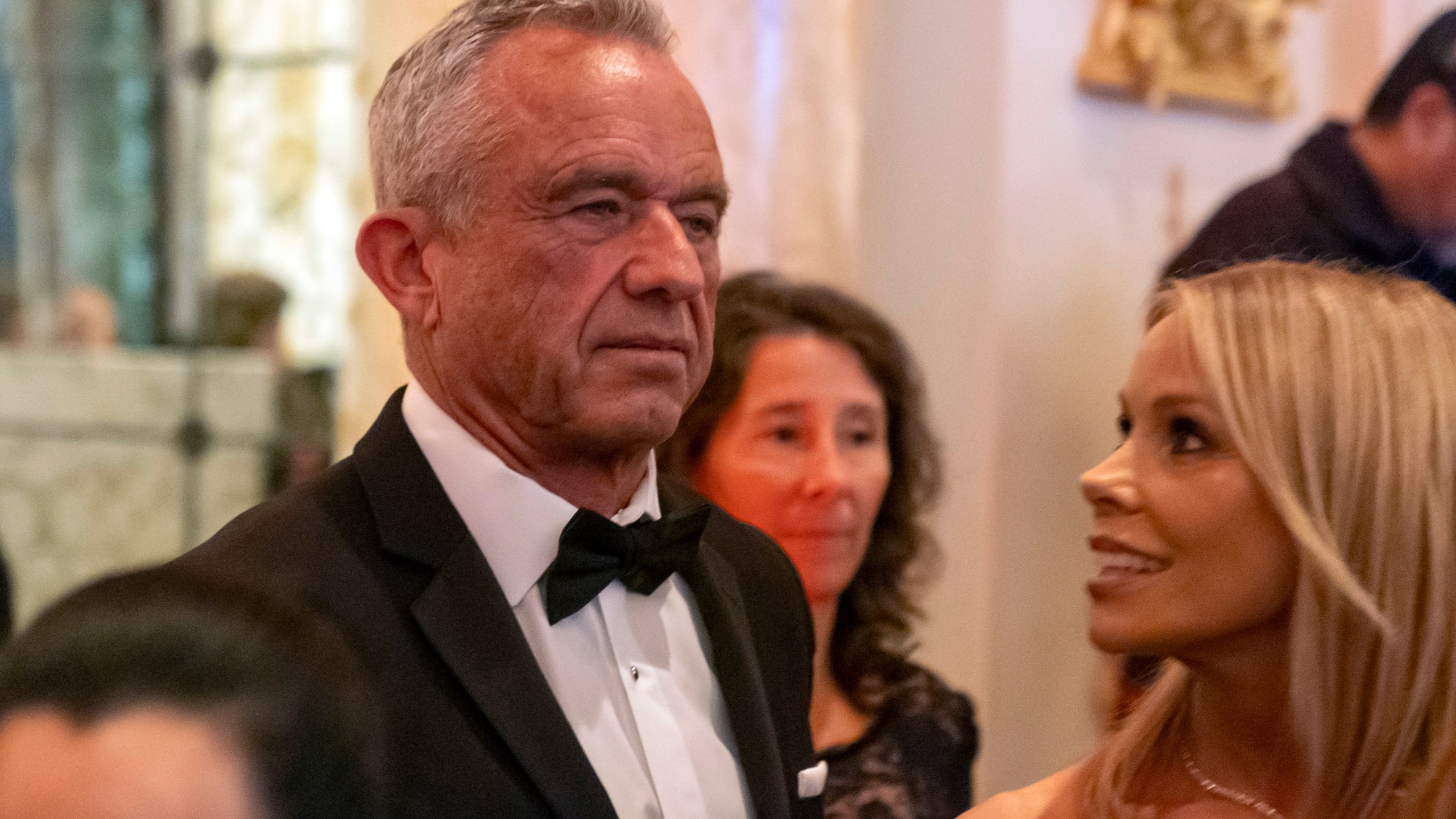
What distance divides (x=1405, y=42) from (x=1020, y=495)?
6.59 feet

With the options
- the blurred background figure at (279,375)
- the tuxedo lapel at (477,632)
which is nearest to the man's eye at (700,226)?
the tuxedo lapel at (477,632)

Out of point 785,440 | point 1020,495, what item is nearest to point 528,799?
point 785,440

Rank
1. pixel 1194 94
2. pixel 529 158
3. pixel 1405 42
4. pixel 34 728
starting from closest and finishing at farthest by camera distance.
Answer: pixel 34 728 → pixel 529 158 → pixel 1194 94 → pixel 1405 42

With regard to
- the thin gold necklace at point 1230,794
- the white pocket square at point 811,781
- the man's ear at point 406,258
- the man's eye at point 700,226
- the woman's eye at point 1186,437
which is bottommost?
the white pocket square at point 811,781

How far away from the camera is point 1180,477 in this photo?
136cm

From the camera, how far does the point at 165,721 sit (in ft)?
1.52

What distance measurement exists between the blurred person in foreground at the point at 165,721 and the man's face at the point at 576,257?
31.6 inches

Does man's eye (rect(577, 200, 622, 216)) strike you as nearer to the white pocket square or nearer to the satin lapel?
the satin lapel

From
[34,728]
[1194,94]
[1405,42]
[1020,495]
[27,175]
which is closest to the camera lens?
[34,728]

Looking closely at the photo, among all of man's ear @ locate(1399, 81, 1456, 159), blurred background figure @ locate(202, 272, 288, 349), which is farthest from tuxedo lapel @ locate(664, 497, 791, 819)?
man's ear @ locate(1399, 81, 1456, 159)

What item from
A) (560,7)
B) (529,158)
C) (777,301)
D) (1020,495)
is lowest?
(1020,495)

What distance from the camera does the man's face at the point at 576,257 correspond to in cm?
128

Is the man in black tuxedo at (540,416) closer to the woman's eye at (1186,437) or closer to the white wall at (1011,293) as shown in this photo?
the woman's eye at (1186,437)

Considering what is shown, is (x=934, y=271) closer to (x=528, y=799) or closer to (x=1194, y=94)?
(x=1194, y=94)
